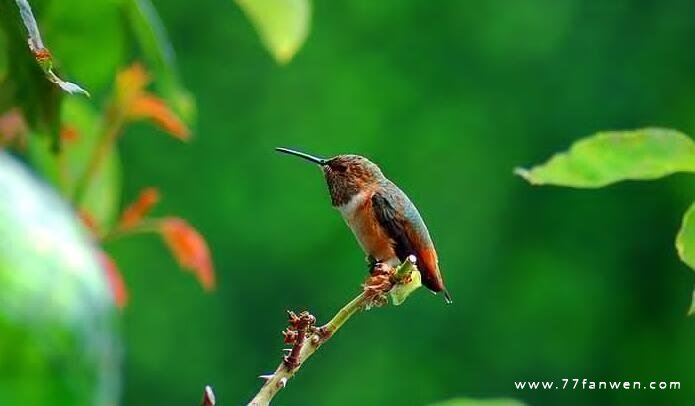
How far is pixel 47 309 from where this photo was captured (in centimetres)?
17

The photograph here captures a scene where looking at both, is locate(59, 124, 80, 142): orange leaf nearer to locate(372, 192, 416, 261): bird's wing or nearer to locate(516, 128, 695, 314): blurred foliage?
locate(372, 192, 416, 261): bird's wing

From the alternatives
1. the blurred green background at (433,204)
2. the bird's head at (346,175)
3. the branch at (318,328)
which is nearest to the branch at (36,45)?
the branch at (318,328)

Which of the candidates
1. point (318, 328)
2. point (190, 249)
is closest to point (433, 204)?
point (190, 249)

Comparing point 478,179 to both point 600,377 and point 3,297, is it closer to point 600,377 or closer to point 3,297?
point 600,377

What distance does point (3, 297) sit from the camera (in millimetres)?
171

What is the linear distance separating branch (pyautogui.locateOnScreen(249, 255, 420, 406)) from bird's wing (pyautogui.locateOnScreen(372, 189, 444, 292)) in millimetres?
111

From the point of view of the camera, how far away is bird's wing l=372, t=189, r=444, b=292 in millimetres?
668

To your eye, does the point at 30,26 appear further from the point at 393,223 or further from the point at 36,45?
the point at 393,223

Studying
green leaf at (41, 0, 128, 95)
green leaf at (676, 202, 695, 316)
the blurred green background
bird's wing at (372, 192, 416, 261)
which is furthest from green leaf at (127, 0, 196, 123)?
the blurred green background

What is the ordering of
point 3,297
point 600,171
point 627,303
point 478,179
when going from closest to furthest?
point 3,297, point 600,171, point 478,179, point 627,303

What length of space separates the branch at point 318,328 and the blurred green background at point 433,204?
15.2ft

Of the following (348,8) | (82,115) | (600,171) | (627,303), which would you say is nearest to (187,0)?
(348,8)

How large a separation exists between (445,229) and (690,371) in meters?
1.58

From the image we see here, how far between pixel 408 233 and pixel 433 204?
477 cm
